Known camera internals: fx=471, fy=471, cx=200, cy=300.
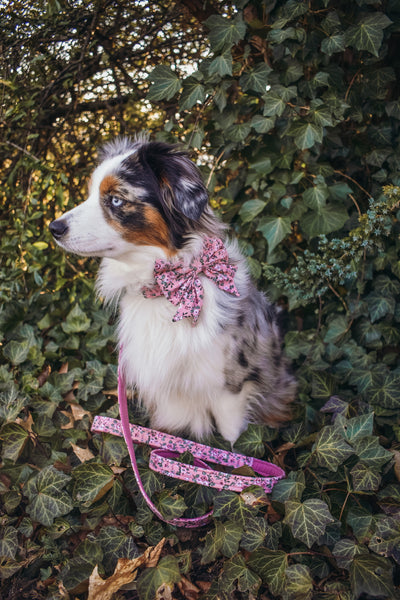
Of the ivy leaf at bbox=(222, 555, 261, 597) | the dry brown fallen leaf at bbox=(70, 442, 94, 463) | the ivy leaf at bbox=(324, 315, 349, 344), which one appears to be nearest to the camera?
the ivy leaf at bbox=(222, 555, 261, 597)

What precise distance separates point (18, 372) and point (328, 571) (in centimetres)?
A: 208

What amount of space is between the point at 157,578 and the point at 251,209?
6.46ft

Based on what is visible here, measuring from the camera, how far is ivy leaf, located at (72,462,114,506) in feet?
6.55

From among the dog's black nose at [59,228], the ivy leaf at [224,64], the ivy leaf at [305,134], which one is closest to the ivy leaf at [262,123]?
the ivy leaf at [305,134]

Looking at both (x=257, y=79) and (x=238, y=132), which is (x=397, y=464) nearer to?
(x=238, y=132)

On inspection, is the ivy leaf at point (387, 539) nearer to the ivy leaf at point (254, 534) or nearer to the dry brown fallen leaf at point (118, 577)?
the ivy leaf at point (254, 534)

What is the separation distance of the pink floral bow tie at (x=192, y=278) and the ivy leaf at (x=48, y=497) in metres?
0.86

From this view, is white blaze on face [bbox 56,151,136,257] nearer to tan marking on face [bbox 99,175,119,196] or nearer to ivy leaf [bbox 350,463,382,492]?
tan marking on face [bbox 99,175,119,196]

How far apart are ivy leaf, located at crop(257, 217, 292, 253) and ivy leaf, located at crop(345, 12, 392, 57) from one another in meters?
0.93

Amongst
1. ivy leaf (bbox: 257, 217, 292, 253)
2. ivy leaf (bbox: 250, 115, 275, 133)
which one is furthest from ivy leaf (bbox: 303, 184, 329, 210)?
ivy leaf (bbox: 250, 115, 275, 133)

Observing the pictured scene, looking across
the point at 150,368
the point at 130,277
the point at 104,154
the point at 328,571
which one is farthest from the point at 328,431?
the point at 104,154

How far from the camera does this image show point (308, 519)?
1.71 metres

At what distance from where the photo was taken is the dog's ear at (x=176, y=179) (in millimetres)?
2020

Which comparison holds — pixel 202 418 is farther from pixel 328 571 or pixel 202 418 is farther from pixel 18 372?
pixel 18 372
